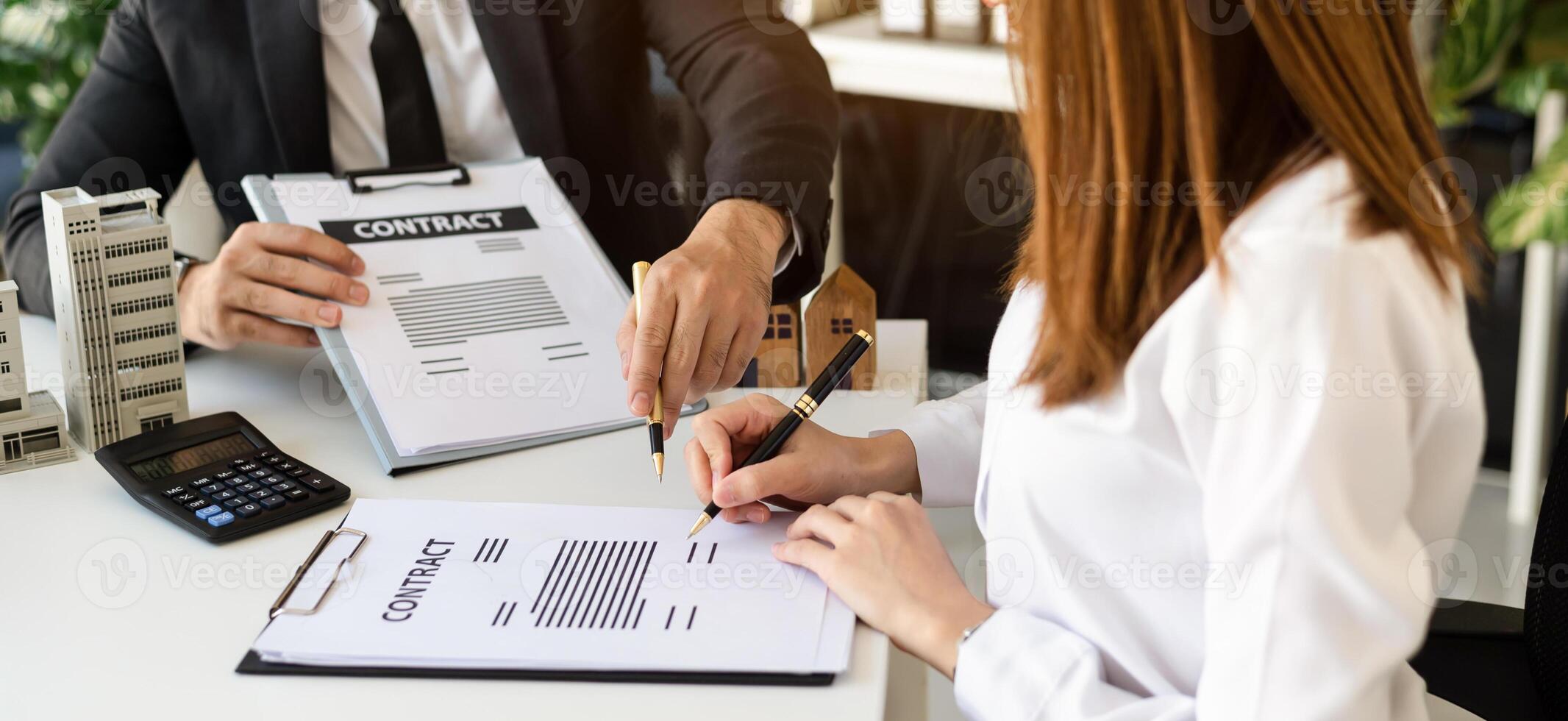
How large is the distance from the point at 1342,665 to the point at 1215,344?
0.16m

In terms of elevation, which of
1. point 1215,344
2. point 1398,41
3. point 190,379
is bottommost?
point 190,379

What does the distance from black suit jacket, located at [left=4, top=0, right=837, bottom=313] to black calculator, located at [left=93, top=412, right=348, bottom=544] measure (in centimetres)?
39

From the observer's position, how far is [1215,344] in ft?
1.99

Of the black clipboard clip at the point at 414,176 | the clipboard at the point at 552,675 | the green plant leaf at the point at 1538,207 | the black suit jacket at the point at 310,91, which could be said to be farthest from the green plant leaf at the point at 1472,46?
the clipboard at the point at 552,675

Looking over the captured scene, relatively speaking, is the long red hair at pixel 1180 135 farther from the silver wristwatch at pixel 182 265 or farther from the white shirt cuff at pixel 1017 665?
the silver wristwatch at pixel 182 265

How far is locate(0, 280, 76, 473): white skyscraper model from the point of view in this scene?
0.96 meters

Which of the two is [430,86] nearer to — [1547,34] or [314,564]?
[314,564]

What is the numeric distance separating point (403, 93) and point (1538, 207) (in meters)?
1.81

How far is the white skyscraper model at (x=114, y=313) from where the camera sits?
0.97m

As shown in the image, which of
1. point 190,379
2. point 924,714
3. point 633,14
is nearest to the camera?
point 924,714

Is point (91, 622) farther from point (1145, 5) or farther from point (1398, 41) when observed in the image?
point (1398, 41)

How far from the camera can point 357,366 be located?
101 cm

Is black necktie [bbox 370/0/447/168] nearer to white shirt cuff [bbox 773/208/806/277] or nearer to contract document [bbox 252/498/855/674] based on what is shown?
white shirt cuff [bbox 773/208/806/277]

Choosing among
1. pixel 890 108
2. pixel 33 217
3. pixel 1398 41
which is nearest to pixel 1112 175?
pixel 1398 41
